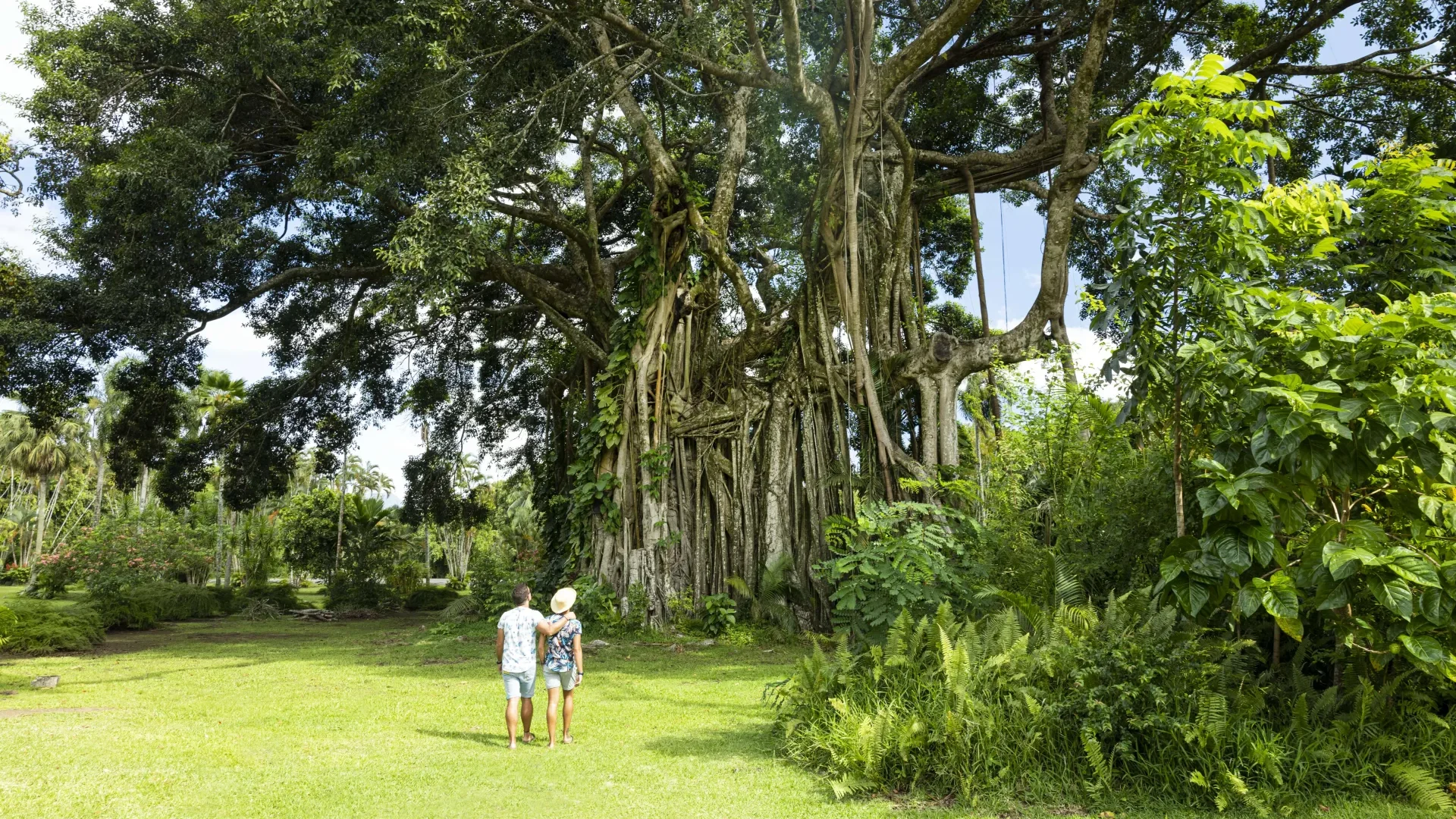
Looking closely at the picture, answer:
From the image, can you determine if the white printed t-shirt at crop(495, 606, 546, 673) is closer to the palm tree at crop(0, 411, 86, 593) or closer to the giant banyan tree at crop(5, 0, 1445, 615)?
the giant banyan tree at crop(5, 0, 1445, 615)

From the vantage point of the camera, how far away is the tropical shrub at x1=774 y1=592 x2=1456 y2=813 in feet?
13.6

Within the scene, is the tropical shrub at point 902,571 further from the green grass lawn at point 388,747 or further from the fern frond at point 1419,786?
the fern frond at point 1419,786

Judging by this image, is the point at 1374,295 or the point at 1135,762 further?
the point at 1374,295

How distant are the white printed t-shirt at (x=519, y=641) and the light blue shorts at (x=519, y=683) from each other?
0.02 meters

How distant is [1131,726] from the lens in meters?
4.33

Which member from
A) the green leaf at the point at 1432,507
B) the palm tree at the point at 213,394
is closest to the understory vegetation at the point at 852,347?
the green leaf at the point at 1432,507

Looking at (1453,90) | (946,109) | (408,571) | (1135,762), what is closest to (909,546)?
(1135,762)

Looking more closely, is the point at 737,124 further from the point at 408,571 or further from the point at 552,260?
the point at 408,571

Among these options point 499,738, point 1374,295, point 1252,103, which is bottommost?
point 499,738

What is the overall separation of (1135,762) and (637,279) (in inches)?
373

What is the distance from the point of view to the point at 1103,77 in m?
12.2

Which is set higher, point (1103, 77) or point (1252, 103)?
point (1103, 77)

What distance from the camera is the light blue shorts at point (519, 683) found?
5.49 m

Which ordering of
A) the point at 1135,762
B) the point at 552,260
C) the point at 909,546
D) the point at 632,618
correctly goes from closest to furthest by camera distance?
1. the point at 1135,762
2. the point at 909,546
3. the point at 632,618
4. the point at 552,260
